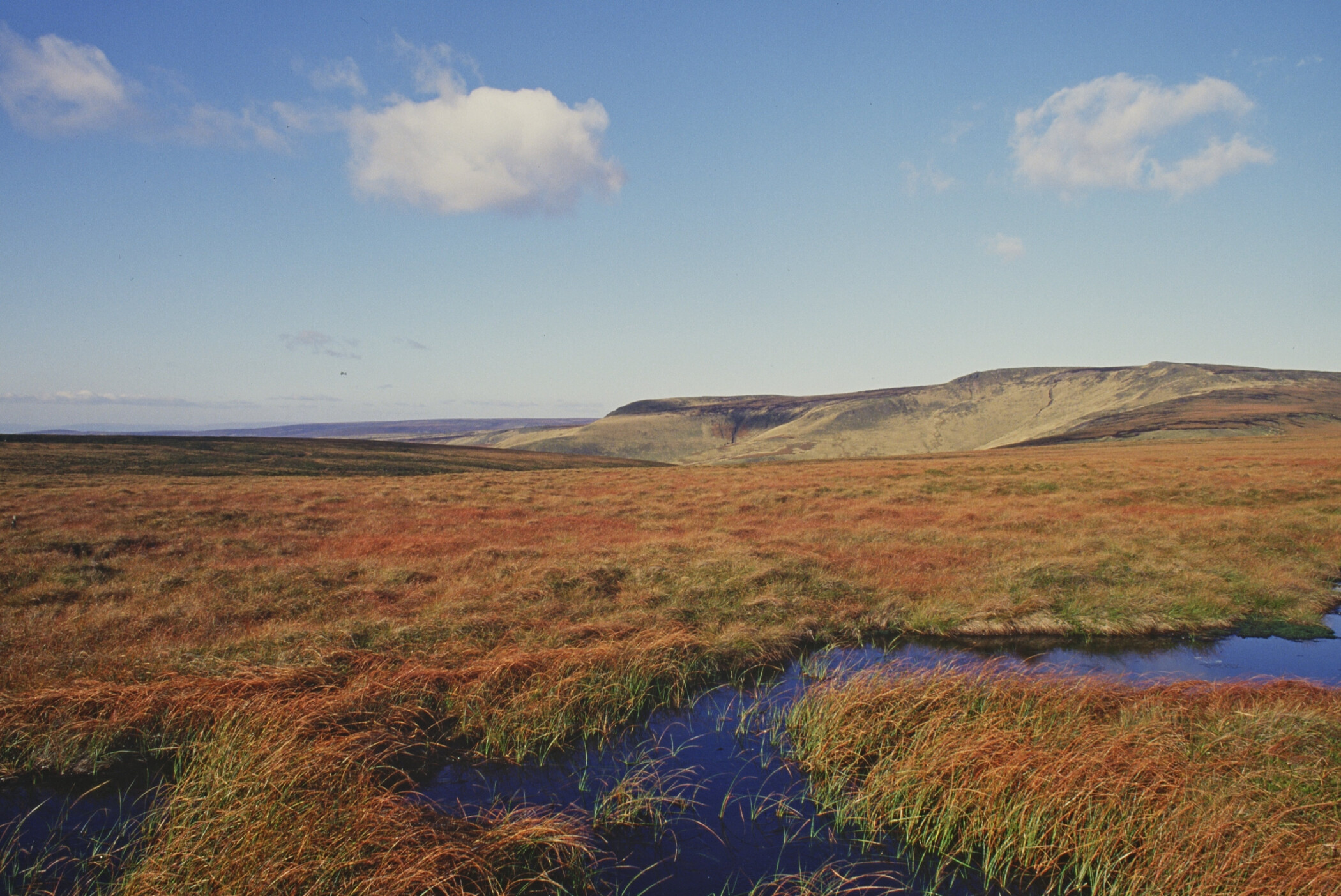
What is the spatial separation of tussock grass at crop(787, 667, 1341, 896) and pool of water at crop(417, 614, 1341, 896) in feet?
1.58

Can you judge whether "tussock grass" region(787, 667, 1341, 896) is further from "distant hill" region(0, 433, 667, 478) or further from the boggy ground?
"distant hill" region(0, 433, 667, 478)

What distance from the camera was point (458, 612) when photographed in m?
14.1

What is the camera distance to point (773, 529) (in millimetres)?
25047

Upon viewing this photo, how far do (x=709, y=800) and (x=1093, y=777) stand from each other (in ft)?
14.7

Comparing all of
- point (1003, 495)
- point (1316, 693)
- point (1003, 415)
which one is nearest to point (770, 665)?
point (1316, 693)

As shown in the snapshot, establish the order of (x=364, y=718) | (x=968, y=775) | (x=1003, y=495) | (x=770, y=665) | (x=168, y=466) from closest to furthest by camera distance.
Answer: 1. (x=968, y=775)
2. (x=364, y=718)
3. (x=770, y=665)
4. (x=1003, y=495)
5. (x=168, y=466)

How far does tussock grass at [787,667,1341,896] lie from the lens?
602 cm

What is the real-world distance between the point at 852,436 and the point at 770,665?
519 ft

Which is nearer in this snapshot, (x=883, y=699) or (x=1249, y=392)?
(x=883, y=699)

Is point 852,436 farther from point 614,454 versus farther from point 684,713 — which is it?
point 684,713

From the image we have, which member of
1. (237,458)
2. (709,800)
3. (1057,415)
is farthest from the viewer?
(1057,415)

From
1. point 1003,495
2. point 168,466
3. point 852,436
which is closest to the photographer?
point 1003,495

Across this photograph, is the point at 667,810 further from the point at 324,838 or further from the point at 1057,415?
the point at 1057,415

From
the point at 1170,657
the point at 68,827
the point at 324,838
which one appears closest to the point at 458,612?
the point at 68,827
